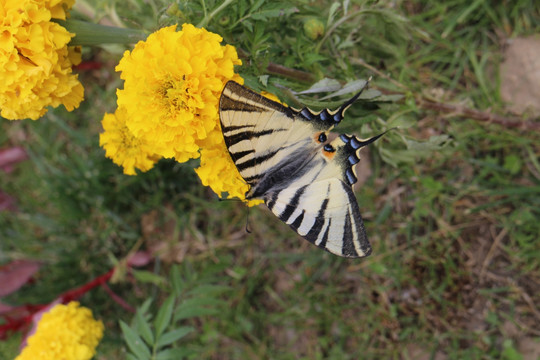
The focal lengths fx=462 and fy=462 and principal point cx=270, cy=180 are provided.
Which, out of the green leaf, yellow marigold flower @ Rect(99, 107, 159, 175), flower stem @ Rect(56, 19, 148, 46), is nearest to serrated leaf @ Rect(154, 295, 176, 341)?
yellow marigold flower @ Rect(99, 107, 159, 175)

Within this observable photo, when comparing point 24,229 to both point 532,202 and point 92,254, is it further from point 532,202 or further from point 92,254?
point 532,202

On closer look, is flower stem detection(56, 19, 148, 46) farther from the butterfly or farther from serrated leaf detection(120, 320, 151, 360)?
serrated leaf detection(120, 320, 151, 360)

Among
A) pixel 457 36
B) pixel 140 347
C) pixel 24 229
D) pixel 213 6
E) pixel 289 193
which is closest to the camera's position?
pixel 213 6

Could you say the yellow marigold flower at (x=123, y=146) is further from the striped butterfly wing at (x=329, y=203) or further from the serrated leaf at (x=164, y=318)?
the serrated leaf at (x=164, y=318)

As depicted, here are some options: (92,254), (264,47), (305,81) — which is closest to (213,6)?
(264,47)

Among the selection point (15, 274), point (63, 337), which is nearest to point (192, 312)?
point (63, 337)

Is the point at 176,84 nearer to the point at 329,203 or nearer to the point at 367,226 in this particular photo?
the point at 329,203

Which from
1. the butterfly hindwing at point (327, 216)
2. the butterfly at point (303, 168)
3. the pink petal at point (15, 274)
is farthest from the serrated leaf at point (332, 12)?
the pink petal at point (15, 274)
